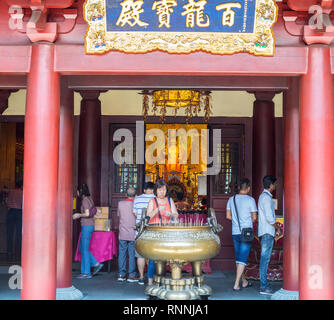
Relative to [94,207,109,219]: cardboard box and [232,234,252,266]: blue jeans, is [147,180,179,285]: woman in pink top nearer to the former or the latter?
[232,234,252,266]: blue jeans

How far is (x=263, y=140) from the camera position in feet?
26.9

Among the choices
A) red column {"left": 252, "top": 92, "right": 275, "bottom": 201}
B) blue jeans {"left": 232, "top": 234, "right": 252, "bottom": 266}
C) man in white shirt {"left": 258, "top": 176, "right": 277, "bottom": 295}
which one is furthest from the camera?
red column {"left": 252, "top": 92, "right": 275, "bottom": 201}

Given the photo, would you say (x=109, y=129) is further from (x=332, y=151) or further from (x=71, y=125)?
(x=332, y=151)

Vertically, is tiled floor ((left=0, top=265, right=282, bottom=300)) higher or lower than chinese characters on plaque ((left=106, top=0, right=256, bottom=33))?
lower

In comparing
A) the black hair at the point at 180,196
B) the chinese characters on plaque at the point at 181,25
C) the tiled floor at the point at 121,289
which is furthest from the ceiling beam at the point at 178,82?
the black hair at the point at 180,196

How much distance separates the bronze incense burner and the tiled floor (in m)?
0.50

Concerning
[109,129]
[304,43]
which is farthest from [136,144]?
[304,43]

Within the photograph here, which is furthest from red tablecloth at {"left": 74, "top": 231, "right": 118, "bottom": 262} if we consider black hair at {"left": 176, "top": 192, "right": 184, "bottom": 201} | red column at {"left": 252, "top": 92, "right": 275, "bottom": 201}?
red column at {"left": 252, "top": 92, "right": 275, "bottom": 201}

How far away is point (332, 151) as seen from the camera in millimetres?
4988

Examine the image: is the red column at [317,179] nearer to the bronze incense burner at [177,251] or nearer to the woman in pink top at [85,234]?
the bronze incense burner at [177,251]

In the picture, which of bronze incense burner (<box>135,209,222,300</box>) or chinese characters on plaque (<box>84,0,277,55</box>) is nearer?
chinese characters on plaque (<box>84,0,277,55</box>)

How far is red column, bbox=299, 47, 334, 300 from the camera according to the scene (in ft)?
15.9

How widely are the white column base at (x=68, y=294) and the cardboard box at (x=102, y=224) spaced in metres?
1.76

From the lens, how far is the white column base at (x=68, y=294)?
5800 mm
